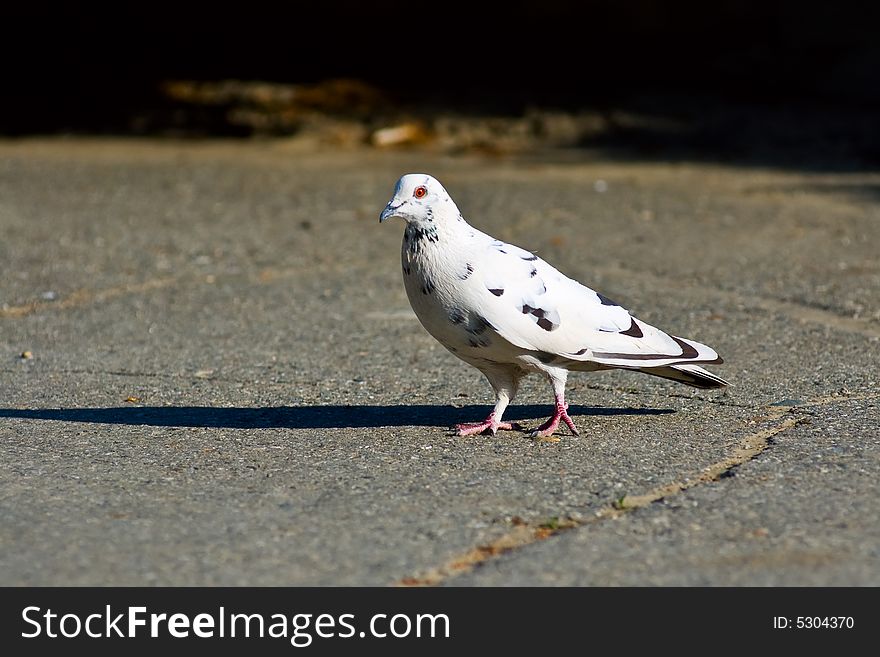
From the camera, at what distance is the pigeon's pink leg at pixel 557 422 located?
484cm

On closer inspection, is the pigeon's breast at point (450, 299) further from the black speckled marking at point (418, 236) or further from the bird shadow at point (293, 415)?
the bird shadow at point (293, 415)

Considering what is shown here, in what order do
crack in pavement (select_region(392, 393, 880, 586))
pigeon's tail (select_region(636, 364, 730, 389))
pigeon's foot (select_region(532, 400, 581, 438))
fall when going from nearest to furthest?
crack in pavement (select_region(392, 393, 880, 586))
pigeon's foot (select_region(532, 400, 581, 438))
pigeon's tail (select_region(636, 364, 730, 389))

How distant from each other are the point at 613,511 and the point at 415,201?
1.36m

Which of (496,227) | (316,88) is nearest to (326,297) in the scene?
(496,227)

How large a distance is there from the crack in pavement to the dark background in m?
8.51

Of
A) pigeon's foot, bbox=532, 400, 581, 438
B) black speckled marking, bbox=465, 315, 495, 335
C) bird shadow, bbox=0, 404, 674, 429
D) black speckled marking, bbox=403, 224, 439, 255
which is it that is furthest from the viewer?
bird shadow, bbox=0, 404, 674, 429

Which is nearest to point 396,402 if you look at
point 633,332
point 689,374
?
point 633,332

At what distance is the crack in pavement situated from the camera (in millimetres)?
3629

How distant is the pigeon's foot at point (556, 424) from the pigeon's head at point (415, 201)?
0.82m

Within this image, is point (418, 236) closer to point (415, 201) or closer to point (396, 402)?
point (415, 201)

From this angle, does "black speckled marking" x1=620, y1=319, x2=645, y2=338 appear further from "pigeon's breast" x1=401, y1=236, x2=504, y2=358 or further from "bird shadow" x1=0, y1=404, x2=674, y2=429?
"pigeon's breast" x1=401, y1=236, x2=504, y2=358

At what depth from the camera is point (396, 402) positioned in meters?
5.46

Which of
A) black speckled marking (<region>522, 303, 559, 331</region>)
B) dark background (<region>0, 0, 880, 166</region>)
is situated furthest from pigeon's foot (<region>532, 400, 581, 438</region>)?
dark background (<region>0, 0, 880, 166</region>)

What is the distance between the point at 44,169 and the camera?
11562 mm
